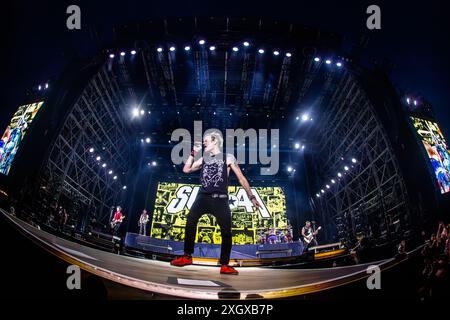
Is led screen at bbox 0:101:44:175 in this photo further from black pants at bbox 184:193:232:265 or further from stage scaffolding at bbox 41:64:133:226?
black pants at bbox 184:193:232:265

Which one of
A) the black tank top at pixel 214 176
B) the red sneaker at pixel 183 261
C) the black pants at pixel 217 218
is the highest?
the black tank top at pixel 214 176

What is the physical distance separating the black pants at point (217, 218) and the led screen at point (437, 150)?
20.1ft

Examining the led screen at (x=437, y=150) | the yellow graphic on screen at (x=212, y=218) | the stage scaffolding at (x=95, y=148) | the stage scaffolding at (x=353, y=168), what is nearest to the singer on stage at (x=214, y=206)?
the led screen at (x=437, y=150)

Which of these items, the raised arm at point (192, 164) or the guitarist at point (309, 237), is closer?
the raised arm at point (192, 164)

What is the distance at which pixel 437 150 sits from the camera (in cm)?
679

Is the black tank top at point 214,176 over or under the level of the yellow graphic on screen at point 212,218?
under

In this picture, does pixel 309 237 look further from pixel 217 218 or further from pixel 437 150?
pixel 217 218

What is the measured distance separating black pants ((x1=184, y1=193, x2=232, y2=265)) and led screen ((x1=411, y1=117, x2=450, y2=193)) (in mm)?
6130

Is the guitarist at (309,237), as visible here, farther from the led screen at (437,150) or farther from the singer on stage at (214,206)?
the singer on stage at (214,206)

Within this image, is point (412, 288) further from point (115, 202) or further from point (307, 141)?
point (115, 202)

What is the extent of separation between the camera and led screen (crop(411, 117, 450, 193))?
254 inches

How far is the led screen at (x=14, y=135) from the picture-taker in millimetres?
6916

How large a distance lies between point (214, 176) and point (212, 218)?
11770mm
